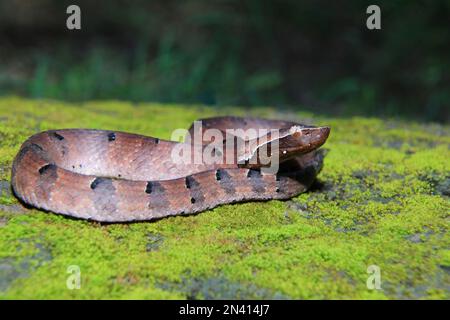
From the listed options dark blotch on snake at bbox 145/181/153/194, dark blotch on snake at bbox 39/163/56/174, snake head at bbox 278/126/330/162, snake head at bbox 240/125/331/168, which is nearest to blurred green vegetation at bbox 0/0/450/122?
snake head at bbox 240/125/331/168

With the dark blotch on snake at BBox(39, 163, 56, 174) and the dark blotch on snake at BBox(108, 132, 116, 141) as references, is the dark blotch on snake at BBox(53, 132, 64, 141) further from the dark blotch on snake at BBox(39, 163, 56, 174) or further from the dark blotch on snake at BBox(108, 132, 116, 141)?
the dark blotch on snake at BBox(39, 163, 56, 174)

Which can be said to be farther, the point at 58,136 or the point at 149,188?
the point at 58,136

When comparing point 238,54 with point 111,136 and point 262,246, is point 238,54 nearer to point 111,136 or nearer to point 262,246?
point 111,136

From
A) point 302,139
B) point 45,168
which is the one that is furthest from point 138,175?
point 302,139

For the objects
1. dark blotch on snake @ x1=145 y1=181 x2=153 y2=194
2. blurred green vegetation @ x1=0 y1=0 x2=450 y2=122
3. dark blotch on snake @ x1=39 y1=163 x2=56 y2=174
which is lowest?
dark blotch on snake @ x1=145 y1=181 x2=153 y2=194

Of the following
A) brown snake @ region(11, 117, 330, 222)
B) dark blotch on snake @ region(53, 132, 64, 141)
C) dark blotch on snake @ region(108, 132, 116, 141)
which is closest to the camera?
brown snake @ region(11, 117, 330, 222)

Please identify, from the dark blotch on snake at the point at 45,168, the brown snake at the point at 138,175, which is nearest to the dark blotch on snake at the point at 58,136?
the brown snake at the point at 138,175
